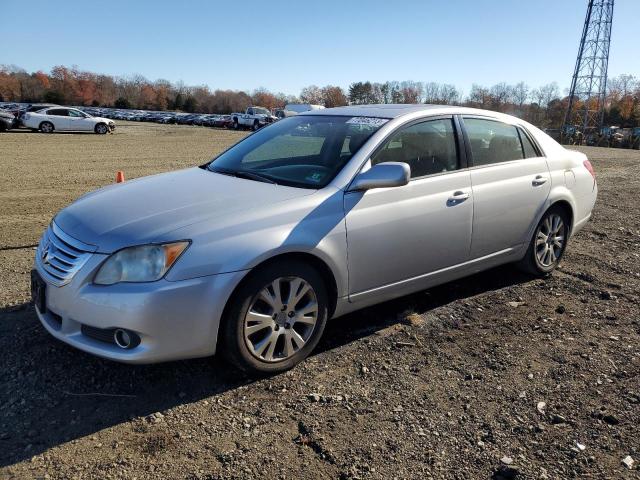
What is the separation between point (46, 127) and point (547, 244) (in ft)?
100

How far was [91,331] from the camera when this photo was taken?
312 cm

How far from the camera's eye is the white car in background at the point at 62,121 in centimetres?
2936

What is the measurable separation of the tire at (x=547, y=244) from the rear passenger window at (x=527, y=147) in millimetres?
579

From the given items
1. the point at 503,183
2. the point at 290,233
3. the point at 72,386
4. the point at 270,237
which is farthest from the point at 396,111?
the point at 72,386

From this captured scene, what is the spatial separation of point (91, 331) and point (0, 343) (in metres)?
1.14

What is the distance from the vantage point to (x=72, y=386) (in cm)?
329

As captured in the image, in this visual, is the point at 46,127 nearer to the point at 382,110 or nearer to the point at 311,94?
the point at 382,110

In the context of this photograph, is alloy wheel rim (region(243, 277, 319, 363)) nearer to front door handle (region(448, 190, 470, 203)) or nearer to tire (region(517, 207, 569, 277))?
front door handle (region(448, 190, 470, 203))

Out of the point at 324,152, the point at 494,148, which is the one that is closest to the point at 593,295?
the point at 494,148

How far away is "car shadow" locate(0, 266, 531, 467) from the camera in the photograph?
2885 millimetres

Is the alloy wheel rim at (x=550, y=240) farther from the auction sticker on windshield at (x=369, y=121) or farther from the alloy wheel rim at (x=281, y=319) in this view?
the alloy wheel rim at (x=281, y=319)

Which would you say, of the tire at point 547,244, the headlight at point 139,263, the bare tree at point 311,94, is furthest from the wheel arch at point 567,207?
the bare tree at point 311,94

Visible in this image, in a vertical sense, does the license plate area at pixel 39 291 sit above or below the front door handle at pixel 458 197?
below

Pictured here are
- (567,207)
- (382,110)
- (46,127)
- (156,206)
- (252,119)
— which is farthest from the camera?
(252,119)
